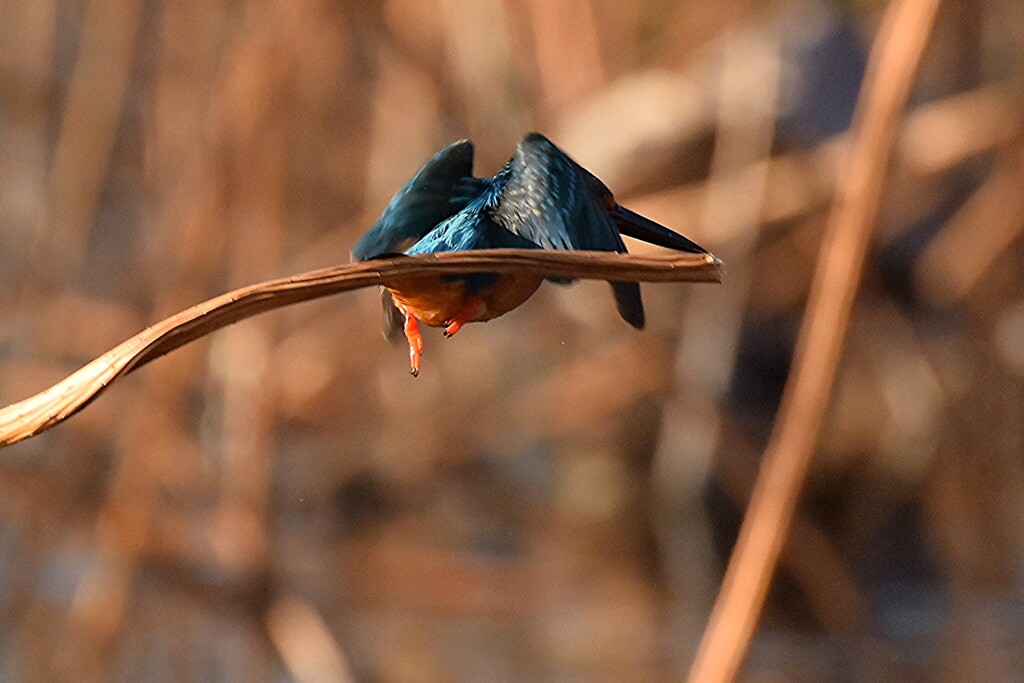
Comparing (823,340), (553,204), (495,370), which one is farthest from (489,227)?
(495,370)

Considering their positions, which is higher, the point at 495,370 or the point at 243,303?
the point at 495,370

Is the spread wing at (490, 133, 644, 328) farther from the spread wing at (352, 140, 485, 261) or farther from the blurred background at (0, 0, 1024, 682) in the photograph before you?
the blurred background at (0, 0, 1024, 682)

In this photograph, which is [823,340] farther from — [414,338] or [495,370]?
[495,370]

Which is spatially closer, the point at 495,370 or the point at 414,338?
the point at 414,338

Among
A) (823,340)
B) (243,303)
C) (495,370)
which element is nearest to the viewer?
(243,303)

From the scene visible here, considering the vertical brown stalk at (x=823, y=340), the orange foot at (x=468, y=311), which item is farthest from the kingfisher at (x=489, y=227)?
the vertical brown stalk at (x=823, y=340)

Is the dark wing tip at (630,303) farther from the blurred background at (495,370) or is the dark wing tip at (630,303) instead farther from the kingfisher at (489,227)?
the blurred background at (495,370)

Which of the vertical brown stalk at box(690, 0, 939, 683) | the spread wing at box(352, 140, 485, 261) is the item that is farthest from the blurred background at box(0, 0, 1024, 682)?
the spread wing at box(352, 140, 485, 261)
